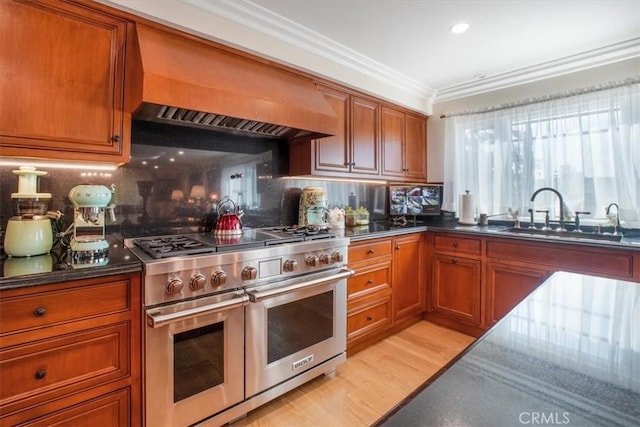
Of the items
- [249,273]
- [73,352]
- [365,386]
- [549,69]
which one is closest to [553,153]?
[549,69]

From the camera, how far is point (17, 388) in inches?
45.6

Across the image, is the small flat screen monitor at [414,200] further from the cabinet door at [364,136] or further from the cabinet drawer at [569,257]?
the cabinet drawer at [569,257]

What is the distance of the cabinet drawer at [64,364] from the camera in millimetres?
1147

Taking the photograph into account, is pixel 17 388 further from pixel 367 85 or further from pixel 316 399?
pixel 367 85

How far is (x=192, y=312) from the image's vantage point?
4.82ft

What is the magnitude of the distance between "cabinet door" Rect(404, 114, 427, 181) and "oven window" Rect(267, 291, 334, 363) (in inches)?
76.2

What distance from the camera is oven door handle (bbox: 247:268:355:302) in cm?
166

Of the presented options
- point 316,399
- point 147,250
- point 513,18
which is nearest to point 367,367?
point 316,399

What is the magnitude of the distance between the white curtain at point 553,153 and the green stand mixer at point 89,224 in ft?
10.4

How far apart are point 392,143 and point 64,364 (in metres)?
2.93

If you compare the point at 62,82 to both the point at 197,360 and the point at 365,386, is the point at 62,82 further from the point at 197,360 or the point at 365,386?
the point at 365,386

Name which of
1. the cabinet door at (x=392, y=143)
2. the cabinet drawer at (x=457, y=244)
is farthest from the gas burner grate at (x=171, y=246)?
the cabinet drawer at (x=457, y=244)

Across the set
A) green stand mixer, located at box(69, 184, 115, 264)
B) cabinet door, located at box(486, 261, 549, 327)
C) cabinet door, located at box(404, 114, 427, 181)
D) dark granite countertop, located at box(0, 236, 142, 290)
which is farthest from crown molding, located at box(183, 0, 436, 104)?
cabinet door, located at box(486, 261, 549, 327)

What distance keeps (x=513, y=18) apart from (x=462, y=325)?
8.02 feet
